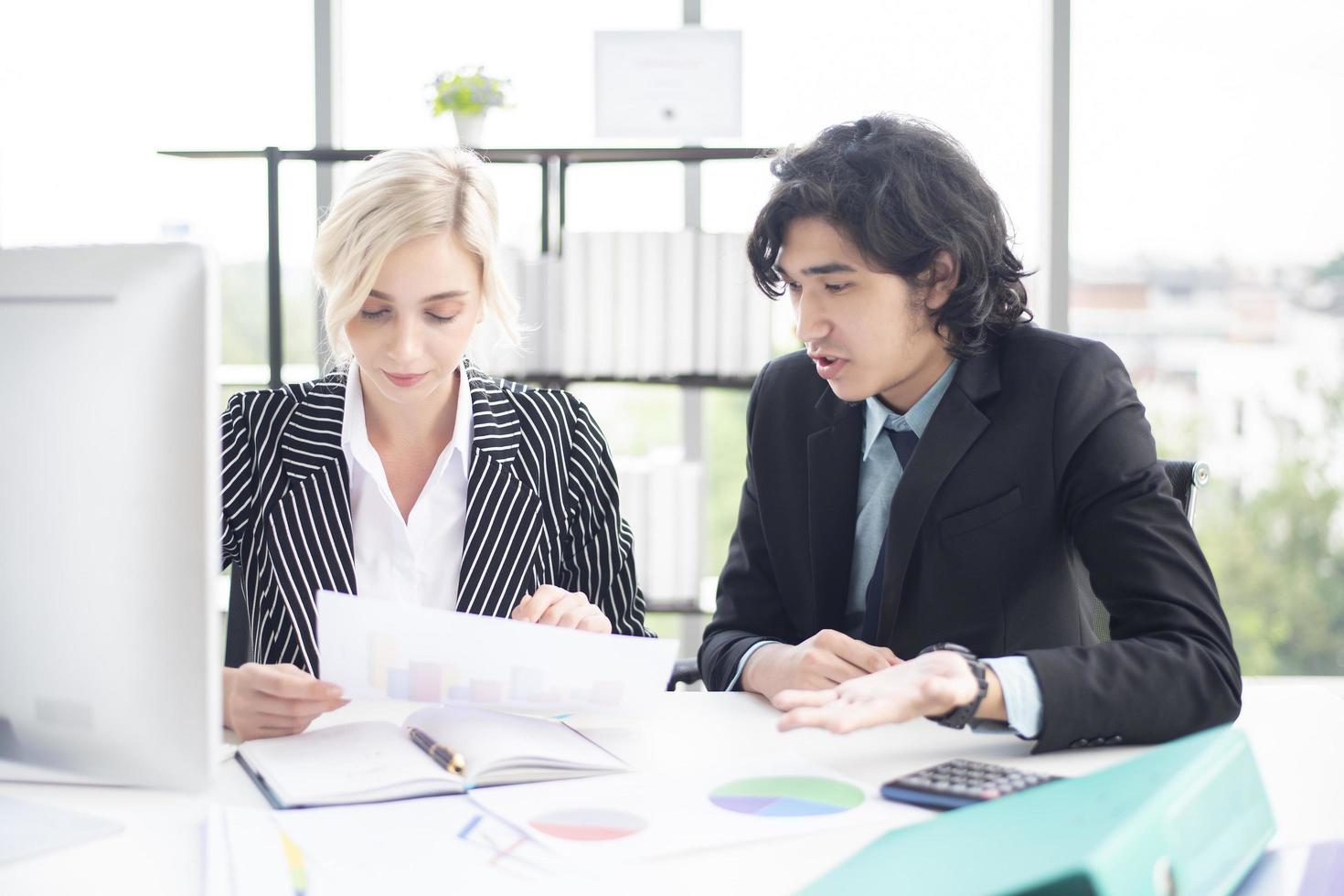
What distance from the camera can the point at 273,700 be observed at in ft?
3.80

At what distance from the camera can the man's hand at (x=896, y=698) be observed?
101cm

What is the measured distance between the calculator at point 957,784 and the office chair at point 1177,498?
0.57m

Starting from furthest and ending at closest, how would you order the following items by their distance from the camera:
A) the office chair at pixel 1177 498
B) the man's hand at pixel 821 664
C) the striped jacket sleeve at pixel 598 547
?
the striped jacket sleeve at pixel 598 547
the office chair at pixel 1177 498
the man's hand at pixel 821 664

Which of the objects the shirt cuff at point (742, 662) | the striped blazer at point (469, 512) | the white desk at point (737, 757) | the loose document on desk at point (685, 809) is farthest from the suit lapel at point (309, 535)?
the loose document on desk at point (685, 809)

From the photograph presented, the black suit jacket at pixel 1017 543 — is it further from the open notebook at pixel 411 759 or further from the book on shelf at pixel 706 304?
the book on shelf at pixel 706 304

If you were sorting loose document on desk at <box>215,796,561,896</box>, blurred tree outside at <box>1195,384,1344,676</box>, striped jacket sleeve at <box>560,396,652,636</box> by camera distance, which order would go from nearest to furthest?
1. loose document on desk at <box>215,796,561,896</box>
2. striped jacket sleeve at <box>560,396,652,636</box>
3. blurred tree outside at <box>1195,384,1344,676</box>

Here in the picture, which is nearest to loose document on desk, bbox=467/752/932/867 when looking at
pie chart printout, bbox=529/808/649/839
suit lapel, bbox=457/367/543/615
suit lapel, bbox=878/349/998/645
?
pie chart printout, bbox=529/808/649/839

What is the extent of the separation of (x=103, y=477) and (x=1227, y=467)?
3.14 m

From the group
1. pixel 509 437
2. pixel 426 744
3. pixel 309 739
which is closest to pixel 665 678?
pixel 426 744

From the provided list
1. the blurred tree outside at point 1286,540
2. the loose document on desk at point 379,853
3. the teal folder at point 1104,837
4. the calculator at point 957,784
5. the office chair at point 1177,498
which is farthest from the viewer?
the blurred tree outside at point 1286,540

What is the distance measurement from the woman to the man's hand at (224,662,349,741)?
40 centimetres

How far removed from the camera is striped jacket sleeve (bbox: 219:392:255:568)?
5.40ft

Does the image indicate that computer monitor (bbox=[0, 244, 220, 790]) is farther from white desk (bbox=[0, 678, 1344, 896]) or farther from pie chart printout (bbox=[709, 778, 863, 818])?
pie chart printout (bbox=[709, 778, 863, 818])

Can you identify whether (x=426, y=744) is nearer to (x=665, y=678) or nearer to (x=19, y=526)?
(x=665, y=678)
